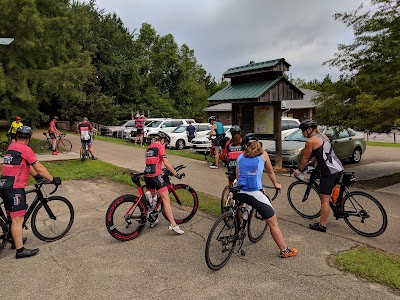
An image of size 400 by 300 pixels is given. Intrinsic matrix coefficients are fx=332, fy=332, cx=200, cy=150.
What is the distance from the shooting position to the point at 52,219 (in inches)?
217

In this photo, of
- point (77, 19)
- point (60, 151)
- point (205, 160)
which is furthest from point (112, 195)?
point (77, 19)

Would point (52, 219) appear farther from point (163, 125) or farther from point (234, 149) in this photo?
point (163, 125)

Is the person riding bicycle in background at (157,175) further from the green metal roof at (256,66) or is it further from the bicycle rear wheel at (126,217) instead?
the green metal roof at (256,66)

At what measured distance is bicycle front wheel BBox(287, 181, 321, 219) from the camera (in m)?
6.32

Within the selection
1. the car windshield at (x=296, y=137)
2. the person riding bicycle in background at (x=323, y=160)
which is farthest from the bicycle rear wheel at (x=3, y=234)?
the car windshield at (x=296, y=137)

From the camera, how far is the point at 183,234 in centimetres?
550

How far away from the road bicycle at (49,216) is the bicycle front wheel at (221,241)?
108 inches

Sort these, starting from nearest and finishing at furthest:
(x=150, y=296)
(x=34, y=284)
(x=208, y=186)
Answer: (x=150, y=296) → (x=34, y=284) → (x=208, y=186)

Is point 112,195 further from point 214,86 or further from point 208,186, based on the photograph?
point 214,86

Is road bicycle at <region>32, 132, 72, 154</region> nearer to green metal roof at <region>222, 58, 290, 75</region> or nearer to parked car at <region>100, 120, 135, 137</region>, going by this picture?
green metal roof at <region>222, 58, 290, 75</region>

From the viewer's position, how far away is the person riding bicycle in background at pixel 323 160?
5.38 metres

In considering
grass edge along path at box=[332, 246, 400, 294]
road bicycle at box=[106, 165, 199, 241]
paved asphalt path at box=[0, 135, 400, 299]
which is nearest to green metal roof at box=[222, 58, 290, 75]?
paved asphalt path at box=[0, 135, 400, 299]

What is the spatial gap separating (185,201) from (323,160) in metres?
2.54

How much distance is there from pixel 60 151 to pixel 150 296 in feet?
43.7
